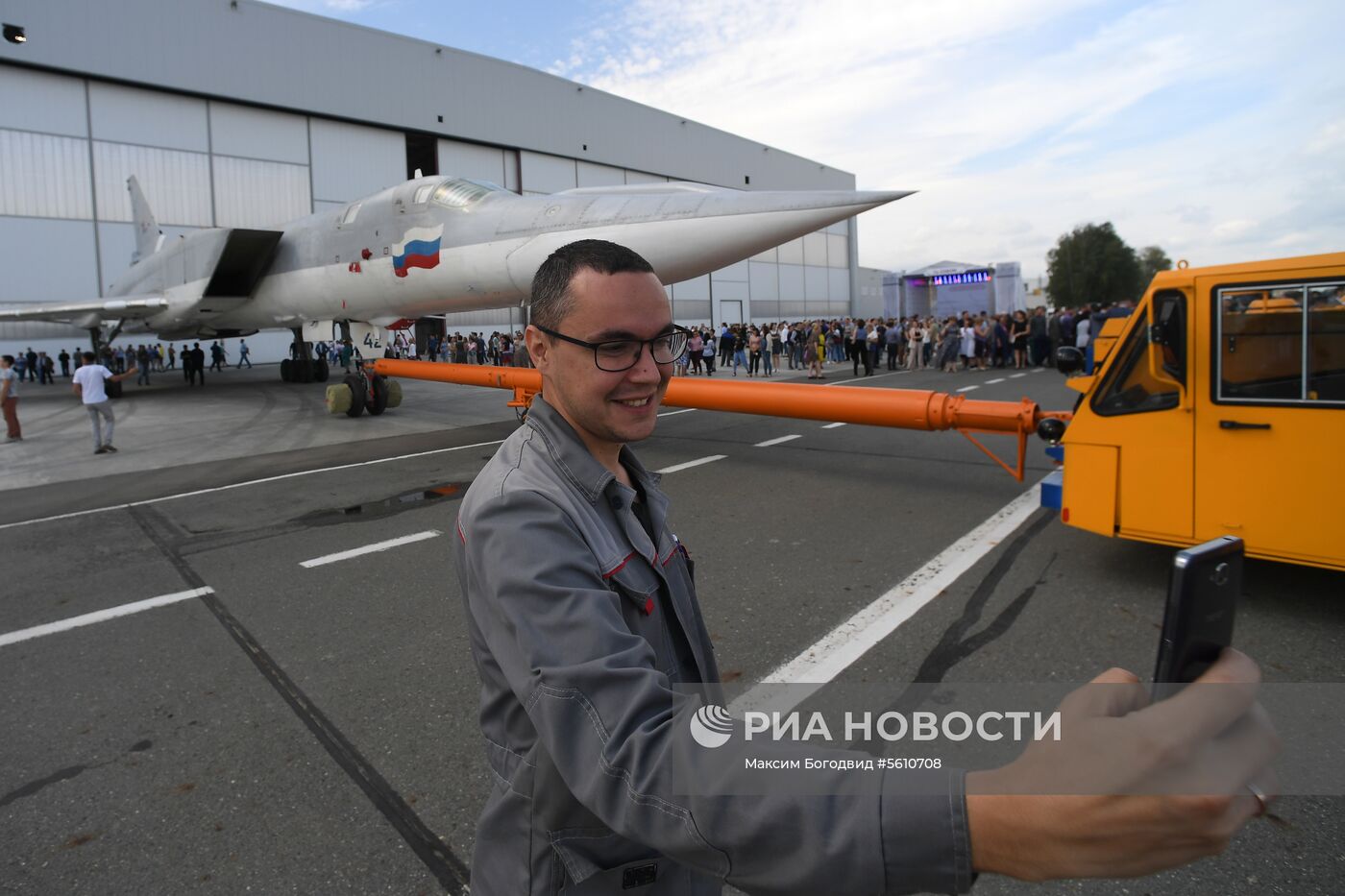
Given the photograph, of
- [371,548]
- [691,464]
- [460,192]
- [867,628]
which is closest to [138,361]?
[460,192]

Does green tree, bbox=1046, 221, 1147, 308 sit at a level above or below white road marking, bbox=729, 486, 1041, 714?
above

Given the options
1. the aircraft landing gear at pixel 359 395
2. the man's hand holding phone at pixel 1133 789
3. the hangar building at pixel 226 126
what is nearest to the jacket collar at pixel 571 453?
the man's hand holding phone at pixel 1133 789

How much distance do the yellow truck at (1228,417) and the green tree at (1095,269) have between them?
78787mm

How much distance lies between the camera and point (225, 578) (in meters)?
5.49

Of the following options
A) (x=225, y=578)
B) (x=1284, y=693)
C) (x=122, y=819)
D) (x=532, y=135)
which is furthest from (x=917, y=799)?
(x=532, y=135)

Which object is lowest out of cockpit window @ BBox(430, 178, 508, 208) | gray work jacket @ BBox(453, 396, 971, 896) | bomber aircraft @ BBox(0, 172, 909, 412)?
gray work jacket @ BBox(453, 396, 971, 896)

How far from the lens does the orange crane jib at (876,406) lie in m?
5.89

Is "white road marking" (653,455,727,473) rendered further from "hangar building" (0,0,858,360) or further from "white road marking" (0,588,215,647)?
"hangar building" (0,0,858,360)

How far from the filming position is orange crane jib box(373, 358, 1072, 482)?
5.89m

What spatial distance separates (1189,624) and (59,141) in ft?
111

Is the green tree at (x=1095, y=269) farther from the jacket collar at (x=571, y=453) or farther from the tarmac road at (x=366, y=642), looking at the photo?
the jacket collar at (x=571, y=453)

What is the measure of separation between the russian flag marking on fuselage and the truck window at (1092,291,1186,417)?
9380 mm

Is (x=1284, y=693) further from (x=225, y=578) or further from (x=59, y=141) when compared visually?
(x=59, y=141)

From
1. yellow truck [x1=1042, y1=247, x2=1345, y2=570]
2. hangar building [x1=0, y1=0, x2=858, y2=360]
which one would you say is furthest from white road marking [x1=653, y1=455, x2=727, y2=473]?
hangar building [x1=0, y1=0, x2=858, y2=360]
